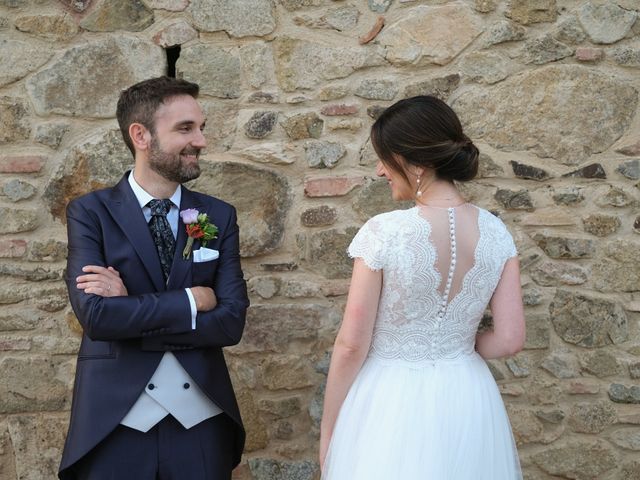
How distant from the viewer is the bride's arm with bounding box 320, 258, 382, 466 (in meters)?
2.21

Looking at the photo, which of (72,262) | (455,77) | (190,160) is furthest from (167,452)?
(455,77)

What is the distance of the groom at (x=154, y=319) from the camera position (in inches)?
93.6

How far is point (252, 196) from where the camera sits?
347 cm

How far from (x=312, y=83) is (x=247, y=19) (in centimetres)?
42

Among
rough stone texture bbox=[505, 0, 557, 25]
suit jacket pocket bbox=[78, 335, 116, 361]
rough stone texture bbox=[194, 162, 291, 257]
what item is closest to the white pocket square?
suit jacket pocket bbox=[78, 335, 116, 361]

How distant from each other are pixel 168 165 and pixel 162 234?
25 cm

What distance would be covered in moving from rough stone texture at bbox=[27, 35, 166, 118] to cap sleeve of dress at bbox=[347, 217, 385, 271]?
68.2 inches

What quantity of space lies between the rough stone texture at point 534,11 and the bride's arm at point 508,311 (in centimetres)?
153

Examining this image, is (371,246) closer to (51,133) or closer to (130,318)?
(130,318)

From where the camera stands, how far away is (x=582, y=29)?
3.40 metres

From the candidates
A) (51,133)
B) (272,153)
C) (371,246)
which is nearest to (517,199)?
(272,153)

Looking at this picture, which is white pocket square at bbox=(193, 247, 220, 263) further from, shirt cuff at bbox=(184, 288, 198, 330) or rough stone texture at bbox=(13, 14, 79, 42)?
rough stone texture at bbox=(13, 14, 79, 42)

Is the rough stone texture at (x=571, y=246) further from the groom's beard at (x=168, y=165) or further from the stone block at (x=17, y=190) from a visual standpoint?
the stone block at (x=17, y=190)

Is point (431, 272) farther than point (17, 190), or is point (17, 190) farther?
point (17, 190)
